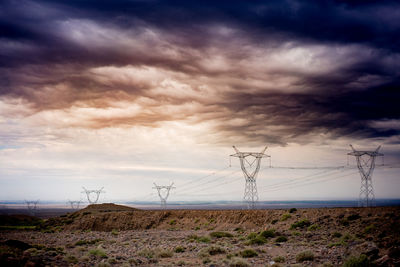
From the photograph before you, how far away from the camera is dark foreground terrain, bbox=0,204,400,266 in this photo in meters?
25.0

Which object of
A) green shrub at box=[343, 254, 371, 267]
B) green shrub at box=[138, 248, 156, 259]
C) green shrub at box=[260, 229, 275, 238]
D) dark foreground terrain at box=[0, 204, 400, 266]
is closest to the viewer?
green shrub at box=[343, 254, 371, 267]

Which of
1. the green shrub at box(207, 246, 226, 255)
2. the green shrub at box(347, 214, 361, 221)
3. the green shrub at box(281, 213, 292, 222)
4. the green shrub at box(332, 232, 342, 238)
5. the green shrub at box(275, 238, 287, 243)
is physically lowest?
the green shrub at box(275, 238, 287, 243)

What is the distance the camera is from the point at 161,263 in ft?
89.1

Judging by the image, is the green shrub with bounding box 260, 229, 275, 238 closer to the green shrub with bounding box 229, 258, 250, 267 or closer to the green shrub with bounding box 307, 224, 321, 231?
the green shrub with bounding box 307, 224, 321, 231

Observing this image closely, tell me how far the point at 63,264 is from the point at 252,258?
15.3m

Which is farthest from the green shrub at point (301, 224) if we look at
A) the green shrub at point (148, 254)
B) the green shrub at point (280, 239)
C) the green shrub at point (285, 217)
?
the green shrub at point (148, 254)

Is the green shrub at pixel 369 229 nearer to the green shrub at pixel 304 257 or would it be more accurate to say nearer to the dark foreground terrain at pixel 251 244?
the dark foreground terrain at pixel 251 244

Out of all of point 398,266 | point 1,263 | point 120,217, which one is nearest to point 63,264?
point 1,263

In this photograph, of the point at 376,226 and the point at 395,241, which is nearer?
the point at 395,241

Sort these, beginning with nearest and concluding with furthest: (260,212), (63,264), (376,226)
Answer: (63,264), (376,226), (260,212)

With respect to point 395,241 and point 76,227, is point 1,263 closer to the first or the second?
point 395,241

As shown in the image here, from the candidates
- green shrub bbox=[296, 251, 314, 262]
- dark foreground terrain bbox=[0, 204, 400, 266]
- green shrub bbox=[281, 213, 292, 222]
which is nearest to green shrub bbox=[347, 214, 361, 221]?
dark foreground terrain bbox=[0, 204, 400, 266]

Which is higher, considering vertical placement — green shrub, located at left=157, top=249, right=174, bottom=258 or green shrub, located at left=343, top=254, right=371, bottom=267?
green shrub, located at left=343, top=254, right=371, bottom=267

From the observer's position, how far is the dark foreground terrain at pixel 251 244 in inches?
982
